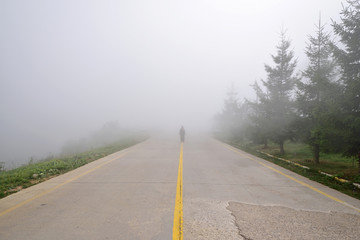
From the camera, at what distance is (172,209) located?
479 cm

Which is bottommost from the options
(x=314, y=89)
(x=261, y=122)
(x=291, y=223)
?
(x=291, y=223)

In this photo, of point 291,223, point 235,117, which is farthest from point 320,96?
point 235,117

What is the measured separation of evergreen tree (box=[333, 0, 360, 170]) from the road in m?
2.08

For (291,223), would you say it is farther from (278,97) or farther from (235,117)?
(235,117)

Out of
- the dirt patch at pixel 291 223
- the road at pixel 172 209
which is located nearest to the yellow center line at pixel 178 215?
the road at pixel 172 209

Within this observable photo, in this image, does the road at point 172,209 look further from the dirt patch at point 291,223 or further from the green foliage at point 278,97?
the green foliage at point 278,97

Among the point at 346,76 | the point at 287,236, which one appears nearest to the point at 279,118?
the point at 346,76

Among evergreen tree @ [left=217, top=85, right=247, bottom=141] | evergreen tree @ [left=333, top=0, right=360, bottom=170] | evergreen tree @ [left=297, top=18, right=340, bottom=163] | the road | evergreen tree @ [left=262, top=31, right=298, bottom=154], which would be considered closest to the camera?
the road

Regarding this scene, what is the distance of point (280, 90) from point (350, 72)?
837cm

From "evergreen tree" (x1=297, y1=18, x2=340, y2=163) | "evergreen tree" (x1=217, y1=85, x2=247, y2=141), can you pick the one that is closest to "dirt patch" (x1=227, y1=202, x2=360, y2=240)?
"evergreen tree" (x1=297, y1=18, x2=340, y2=163)

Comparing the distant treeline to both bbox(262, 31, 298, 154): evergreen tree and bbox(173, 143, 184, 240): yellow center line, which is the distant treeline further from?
bbox(173, 143, 184, 240): yellow center line

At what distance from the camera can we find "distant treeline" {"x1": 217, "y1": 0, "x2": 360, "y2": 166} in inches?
304

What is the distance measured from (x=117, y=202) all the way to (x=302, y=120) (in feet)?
35.5

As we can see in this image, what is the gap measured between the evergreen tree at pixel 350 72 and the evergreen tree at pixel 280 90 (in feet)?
22.8
